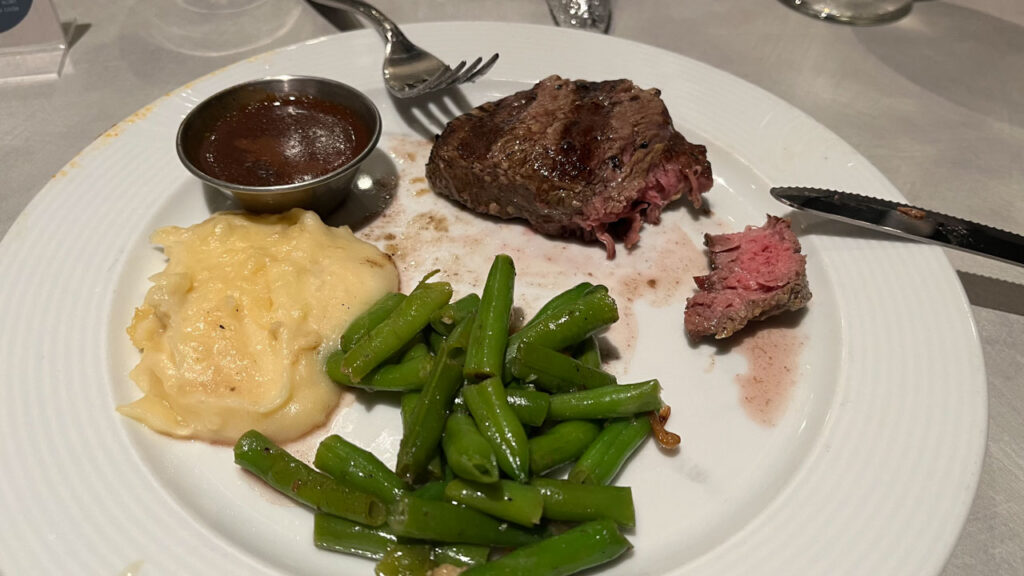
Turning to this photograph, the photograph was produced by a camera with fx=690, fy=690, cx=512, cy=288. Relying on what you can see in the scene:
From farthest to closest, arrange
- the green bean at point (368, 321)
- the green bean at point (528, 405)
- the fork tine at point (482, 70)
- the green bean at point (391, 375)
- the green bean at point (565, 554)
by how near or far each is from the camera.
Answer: the fork tine at point (482, 70)
the green bean at point (368, 321)
the green bean at point (391, 375)
the green bean at point (528, 405)
the green bean at point (565, 554)

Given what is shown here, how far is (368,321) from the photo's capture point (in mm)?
3412

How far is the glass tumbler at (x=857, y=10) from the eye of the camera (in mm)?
5953

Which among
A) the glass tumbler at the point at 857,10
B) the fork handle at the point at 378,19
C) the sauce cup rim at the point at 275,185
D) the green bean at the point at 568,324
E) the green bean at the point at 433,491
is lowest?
the green bean at the point at 433,491

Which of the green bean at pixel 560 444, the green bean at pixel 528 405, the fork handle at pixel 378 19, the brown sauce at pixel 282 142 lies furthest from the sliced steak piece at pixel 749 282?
the fork handle at pixel 378 19

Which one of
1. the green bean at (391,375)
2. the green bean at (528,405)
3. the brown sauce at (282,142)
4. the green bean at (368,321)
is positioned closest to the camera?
the green bean at (528,405)

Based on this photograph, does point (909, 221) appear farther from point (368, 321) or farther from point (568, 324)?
point (368, 321)

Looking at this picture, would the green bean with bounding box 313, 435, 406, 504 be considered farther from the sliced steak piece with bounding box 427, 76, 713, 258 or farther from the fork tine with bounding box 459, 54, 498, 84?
the fork tine with bounding box 459, 54, 498, 84

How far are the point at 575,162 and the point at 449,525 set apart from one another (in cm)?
220

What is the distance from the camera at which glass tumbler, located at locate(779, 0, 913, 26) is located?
5.95 m

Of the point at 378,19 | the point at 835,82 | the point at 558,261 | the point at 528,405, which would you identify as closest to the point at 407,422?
the point at 528,405

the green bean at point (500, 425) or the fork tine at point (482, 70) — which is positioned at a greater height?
the fork tine at point (482, 70)

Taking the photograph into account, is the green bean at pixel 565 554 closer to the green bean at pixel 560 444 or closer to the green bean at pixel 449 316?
the green bean at pixel 560 444

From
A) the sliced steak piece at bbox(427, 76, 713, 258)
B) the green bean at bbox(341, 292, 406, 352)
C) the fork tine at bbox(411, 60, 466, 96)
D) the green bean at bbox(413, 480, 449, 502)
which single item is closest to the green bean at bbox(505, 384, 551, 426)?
the green bean at bbox(413, 480, 449, 502)

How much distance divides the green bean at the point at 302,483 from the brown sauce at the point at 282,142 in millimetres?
1547
